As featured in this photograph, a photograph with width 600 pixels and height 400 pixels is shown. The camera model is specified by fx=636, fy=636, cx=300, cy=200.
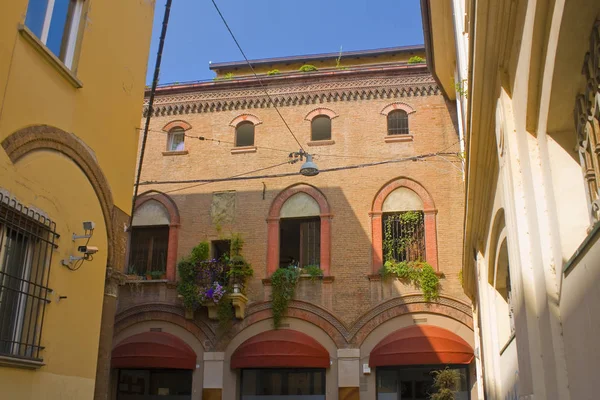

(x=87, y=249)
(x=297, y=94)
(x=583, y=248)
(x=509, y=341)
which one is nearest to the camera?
(x=583, y=248)

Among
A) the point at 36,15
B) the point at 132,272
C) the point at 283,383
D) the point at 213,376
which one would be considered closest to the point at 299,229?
the point at 283,383

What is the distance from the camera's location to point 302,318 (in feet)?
60.3

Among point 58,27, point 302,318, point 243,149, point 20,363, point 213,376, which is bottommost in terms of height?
point 20,363

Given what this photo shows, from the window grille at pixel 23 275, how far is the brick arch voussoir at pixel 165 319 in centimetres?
1175

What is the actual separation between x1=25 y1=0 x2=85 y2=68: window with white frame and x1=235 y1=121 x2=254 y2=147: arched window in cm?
1281

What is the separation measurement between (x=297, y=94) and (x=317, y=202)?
3833 mm

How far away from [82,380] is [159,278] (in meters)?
11.9

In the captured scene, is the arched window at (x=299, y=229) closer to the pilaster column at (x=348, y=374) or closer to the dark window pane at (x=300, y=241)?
the dark window pane at (x=300, y=241)

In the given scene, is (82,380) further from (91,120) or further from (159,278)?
(159,278)

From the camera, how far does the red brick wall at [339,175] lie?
733 inches

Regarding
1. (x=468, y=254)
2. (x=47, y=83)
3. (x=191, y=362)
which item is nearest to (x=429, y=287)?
(x=468, y=254)

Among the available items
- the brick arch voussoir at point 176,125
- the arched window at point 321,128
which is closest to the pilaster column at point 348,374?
the arched window at point 321,128

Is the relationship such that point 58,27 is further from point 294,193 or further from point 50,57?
point 294,193

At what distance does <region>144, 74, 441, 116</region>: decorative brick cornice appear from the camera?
20.2 metres
